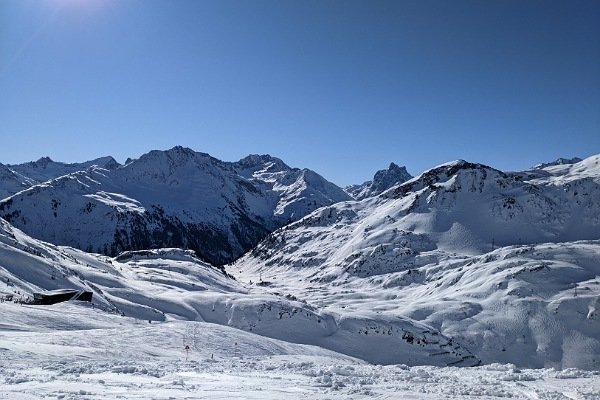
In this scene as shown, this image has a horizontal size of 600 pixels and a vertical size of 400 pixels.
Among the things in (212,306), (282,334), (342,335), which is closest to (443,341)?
(342,335)

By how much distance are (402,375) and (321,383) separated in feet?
19.1

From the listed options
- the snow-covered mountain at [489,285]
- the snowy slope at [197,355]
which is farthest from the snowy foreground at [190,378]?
the snow-covered mountain at [489,285]

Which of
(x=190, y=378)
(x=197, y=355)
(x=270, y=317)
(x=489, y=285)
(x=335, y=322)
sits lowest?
(x=335, y=322)

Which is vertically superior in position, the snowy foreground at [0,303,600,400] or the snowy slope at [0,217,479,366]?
the snowy foreground at [0,303,600,400]

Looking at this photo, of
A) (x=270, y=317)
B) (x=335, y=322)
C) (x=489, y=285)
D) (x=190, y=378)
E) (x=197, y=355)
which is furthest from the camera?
(x=489, y=285)

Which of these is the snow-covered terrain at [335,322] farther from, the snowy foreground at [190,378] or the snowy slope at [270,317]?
the snowy slope at [270,317]

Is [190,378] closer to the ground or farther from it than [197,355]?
farther from it

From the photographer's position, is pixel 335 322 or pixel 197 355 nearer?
pixel 197 355

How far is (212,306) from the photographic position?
91.3 m

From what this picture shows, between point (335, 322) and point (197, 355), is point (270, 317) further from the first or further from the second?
point (197, 355)

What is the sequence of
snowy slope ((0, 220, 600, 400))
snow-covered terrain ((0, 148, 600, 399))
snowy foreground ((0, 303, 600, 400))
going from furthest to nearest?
snow-covered terrain ((0, 148, 600, 399))
snowy slope ((0, 220, 600, 400))
snowy foreground ((0, 303, 600, 400))

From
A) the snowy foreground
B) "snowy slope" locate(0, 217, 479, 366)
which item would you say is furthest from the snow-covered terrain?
"snowy slope" locate(0, 217, 479, 366)

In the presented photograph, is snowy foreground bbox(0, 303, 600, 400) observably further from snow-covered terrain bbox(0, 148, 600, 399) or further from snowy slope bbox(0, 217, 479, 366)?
snowy slope bbox(0, 217, 479, 366)

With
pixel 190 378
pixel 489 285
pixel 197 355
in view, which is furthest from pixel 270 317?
pixel 190 378
